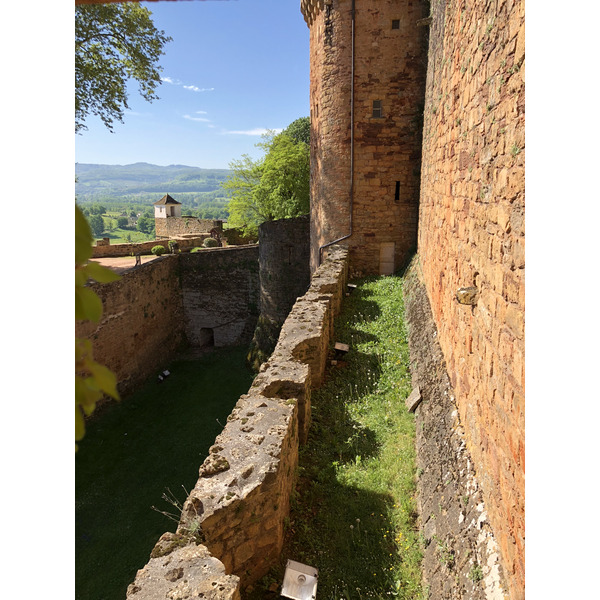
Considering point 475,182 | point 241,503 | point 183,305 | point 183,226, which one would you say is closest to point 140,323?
point 183,305

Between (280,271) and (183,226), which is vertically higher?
(183,226)

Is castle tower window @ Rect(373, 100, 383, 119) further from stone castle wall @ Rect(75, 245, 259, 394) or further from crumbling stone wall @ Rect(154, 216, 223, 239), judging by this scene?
crumbling stone wall @ Rect(154, 216, 223, 239)

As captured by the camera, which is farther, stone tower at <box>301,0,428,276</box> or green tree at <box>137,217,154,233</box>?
green tree at <box>137,217,154,233</box>

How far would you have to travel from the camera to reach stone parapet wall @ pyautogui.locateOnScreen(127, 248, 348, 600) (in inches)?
109

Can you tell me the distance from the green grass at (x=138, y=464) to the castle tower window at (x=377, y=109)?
9118 millimetres

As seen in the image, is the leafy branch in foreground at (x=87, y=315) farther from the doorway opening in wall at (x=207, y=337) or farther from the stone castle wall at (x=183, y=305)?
the doorway opening in wall at (x=207, y=337)

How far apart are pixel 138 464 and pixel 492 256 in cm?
1195

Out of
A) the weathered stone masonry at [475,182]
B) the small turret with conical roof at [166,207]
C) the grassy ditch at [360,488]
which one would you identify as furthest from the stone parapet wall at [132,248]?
the small turret with conical roof at [166,207]

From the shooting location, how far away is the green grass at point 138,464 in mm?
9062

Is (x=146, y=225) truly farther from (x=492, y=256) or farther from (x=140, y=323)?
(x=492, y=256)

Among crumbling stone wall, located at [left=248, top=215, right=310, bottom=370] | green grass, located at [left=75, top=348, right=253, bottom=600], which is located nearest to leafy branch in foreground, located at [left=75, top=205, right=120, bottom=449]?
green grass, located at [left=75, top=348, right=253, bottom=600]

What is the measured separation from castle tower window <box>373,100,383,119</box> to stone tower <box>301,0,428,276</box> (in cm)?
3

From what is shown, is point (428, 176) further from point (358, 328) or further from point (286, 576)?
point (286, 576)

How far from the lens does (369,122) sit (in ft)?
40.8
